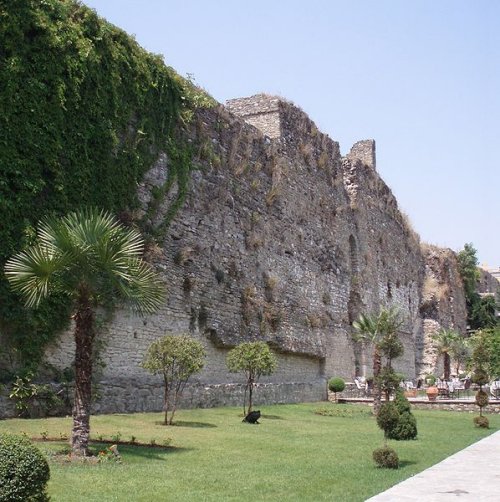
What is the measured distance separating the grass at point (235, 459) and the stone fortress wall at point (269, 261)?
2.42m

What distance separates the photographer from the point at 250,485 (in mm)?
9336

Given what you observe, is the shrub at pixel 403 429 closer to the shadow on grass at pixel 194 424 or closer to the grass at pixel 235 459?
the grass at pixel 235 459

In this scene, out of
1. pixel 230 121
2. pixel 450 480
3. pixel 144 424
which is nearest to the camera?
pixel 450 480

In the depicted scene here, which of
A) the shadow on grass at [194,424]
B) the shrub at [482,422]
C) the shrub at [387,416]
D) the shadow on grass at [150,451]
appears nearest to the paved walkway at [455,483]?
the shrub at [387,416]

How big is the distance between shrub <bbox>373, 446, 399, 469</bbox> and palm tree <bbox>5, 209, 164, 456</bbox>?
4.38 m

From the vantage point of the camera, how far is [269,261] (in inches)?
1047

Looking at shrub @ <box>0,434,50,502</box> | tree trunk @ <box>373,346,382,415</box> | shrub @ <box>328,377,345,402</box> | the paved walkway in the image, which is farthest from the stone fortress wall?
shrub @ <box>0,434,50,502</box>

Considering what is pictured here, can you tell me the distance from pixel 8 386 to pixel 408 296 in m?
32.6

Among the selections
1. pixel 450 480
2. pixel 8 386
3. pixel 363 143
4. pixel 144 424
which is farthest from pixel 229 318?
pixel 363 143

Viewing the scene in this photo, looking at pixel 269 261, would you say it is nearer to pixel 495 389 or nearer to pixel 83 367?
pixel 495 389

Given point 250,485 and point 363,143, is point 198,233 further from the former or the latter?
point 363,143

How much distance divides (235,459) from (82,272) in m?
3.80

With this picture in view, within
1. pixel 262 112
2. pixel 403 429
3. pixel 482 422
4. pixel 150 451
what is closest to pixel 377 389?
pixel 482 422

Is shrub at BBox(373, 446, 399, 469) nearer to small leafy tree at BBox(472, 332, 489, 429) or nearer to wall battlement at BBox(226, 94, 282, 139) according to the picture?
small leafy tree at BBox(472, 332, 489, 429)
